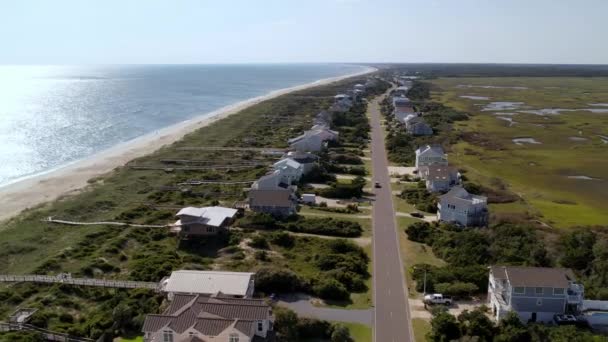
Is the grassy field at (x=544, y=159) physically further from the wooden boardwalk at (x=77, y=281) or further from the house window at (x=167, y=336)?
the house window at (x=167, y=336)

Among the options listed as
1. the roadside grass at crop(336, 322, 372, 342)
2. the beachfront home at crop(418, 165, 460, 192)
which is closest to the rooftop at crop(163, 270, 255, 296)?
the roadside grass at crop(336, 322, 372, 342)

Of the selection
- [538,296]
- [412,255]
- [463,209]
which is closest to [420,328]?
[538,296]

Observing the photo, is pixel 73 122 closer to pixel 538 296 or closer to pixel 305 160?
pixel 305 160

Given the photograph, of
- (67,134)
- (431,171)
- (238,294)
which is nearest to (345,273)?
(238,294)

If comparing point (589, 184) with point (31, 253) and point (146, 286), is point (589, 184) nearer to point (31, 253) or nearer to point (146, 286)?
point (146, 286)

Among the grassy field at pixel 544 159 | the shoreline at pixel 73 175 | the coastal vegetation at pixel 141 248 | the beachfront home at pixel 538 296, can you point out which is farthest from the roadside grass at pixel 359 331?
the shoreline at pixel 73 175

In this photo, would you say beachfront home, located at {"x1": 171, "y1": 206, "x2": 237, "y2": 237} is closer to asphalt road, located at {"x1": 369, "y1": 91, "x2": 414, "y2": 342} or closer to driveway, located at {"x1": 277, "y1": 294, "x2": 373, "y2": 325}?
driveway, located at {"x1": 277, "y1": 294, "x2": 373, "y2": 325}
